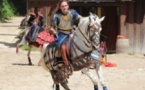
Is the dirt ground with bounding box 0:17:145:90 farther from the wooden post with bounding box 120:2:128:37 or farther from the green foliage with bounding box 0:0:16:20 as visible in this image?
the green foliage with bounding box 0:0:16:20

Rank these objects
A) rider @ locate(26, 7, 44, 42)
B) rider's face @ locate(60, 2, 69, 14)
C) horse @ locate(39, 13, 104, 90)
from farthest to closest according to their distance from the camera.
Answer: rider @ locate(26, 7, 44, 42) < rider's face @ locate(60, 2, 69, 14) < horse @ locate(39, 13, 104, 90)

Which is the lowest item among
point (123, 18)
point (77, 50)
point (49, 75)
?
point (49, 75)

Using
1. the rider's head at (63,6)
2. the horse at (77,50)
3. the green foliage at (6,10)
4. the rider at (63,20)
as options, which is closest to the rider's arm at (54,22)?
the rider at (63,20)

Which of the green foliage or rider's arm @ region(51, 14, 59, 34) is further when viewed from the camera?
the green foliage

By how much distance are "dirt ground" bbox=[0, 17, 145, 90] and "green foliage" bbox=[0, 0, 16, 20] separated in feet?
60.9

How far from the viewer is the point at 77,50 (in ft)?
27.6

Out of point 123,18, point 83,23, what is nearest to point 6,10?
point 123,18

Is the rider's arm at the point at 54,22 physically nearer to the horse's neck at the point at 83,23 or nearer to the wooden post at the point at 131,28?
the horse's neck at the point at 83,23

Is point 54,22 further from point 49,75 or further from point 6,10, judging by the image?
point 6,10

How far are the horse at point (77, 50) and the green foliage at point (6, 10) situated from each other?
29733 mm

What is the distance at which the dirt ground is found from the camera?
12.3 meters

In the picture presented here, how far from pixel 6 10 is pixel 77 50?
109ft

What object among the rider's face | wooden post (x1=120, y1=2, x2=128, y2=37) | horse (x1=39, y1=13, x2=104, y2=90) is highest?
the rider's face

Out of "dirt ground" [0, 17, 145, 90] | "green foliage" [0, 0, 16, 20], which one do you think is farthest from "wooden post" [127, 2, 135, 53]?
"green foliage" [0, 0, 16, 20]
